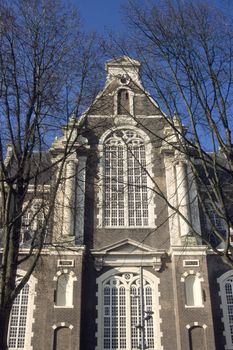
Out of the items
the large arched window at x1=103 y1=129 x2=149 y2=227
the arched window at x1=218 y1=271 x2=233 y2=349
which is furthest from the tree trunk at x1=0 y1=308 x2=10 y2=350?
the arched window at x1=218 y1=271 x2=233 y2=349

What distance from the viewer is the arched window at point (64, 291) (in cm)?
2028

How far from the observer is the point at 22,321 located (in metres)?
20.4

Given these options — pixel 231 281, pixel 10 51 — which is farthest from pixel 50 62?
pixel 231 281

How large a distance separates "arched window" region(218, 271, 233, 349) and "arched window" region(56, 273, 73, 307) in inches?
298

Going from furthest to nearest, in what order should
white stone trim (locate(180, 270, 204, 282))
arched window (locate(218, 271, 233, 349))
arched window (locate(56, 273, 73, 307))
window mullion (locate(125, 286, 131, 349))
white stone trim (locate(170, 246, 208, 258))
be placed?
white stone trim (locate(170, 246, 208, 258)), white stone trim (locate(180, 270, 204, 282)), arched window (locate(218, 271, 233, 349)), arched window (locate(56, 273, 73, 307)), window mullion (locate(125, 286, 131, 349))

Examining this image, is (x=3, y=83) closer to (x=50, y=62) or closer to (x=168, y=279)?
(x=50, y=62)

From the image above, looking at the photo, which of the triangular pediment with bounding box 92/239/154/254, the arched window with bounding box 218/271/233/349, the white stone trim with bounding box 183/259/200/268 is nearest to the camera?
the arched window with bounding box 218/271/233/349

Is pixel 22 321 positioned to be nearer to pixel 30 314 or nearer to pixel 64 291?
pixel 30 314

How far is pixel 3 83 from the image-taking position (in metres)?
11.0

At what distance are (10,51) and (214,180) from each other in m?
6.29

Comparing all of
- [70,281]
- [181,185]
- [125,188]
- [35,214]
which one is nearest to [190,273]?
[181,185]

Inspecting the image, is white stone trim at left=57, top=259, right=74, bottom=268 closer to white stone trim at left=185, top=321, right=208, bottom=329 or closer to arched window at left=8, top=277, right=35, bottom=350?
arched window at left=8, top=277, right=35, bottom=350

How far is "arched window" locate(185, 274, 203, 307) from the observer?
67.4 feet

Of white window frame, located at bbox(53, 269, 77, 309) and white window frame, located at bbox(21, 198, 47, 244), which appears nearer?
white window frame, located at bbox(21, 198, 47, 244)
